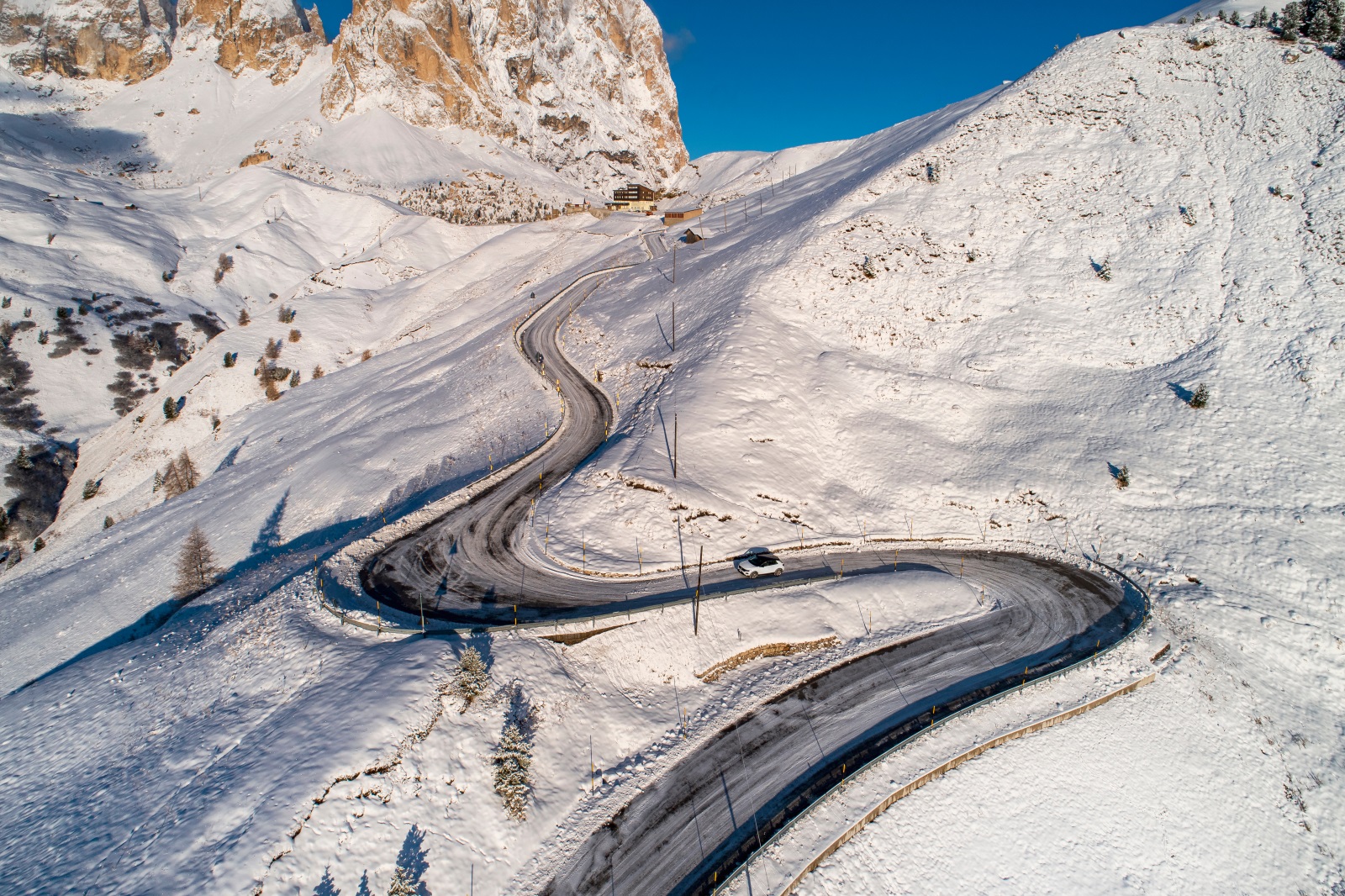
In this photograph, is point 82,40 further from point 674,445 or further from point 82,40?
point 674,445

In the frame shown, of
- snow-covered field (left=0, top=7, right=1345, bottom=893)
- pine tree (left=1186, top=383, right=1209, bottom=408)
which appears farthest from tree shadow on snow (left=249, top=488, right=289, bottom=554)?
pine tree (left=1186, top=383, right=1209, bottom=408)

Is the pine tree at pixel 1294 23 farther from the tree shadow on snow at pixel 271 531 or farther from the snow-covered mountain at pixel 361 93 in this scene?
the snow-covered mountain at pixel 361 93

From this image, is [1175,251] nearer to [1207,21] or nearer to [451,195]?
[1207,21]

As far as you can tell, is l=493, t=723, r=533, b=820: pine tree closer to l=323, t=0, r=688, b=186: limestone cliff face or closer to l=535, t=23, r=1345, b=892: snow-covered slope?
l=535, t=23, r=1345, b=892: snow-covered slope

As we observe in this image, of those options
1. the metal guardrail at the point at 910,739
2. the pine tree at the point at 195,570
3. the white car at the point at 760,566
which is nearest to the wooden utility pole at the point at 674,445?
the white car at the point at 760,566

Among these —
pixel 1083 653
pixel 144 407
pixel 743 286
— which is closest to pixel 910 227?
pixel 743 286

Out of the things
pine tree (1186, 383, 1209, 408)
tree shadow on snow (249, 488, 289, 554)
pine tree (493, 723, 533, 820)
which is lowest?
pine tree (493, 723, 533, 820)

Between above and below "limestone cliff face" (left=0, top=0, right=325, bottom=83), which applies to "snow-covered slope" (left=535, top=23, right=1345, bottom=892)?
below
